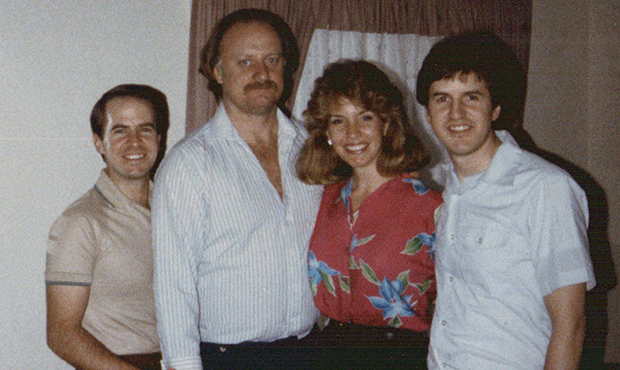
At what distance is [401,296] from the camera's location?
1648 mm

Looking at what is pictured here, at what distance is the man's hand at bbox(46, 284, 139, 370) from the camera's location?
176 cm

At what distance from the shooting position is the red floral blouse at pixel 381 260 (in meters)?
1.64

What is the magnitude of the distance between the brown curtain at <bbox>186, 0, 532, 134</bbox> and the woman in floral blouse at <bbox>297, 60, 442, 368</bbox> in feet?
3.44

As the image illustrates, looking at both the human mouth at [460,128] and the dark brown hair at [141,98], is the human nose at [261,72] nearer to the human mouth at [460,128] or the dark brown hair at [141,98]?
the dark brown hair at [141,98]

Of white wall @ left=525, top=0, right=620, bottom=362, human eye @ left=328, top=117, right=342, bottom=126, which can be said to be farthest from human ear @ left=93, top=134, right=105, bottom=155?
white wall @ left=525, top=0, right=620, bottom=362

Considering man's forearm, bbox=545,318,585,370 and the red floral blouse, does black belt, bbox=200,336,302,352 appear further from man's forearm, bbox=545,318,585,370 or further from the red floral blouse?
man's forearm, bbox=545,318,585,370

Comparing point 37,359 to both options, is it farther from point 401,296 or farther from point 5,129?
point 401,296

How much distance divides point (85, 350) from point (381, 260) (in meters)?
1.14

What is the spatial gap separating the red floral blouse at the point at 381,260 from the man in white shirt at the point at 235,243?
0.10 m

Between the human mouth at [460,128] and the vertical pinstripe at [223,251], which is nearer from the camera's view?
the human mouth at [460,128]

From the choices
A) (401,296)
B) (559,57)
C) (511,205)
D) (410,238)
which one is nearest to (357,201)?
(410,238)

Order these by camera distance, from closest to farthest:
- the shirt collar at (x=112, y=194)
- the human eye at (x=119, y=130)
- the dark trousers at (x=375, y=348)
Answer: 1. the dark trousers at (x=375, y=348)
2. the shirt collar at (x=112, y=194)
3. the human eye at (x=119, y=130)

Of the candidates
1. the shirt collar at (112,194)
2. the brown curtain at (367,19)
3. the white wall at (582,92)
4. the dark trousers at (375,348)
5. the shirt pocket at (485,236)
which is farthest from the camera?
the white wall at (582,92)

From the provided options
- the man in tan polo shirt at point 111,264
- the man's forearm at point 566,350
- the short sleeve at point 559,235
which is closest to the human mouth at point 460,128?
the short sleeve at point 559,235
